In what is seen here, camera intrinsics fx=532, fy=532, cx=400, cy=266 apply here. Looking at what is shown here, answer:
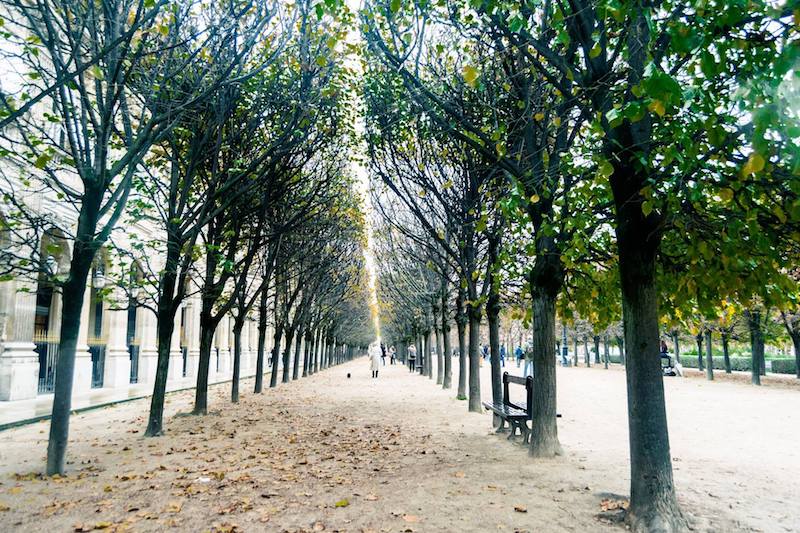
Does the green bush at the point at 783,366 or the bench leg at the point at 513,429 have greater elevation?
the bench leg at the point at 513,429

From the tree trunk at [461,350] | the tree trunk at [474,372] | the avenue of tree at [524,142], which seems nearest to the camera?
the avenue of tree at [524,142]

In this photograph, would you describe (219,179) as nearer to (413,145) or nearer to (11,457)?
(413,145)

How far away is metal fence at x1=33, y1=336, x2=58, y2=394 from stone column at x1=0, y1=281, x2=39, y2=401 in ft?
6.71

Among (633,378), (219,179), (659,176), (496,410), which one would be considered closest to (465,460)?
(496,410)

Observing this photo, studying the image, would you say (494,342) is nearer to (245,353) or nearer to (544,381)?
(544,381)

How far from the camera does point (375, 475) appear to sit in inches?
281

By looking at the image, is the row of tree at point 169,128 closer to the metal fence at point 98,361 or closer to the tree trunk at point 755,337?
the metal fence at point 98,361

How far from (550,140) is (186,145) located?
8164mm

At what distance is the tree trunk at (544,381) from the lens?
7.86m

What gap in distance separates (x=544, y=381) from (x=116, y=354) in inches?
779

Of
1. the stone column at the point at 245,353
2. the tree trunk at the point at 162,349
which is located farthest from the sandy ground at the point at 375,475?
the stone column at the point at 245,353

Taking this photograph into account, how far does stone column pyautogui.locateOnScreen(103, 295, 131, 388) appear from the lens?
21.6m

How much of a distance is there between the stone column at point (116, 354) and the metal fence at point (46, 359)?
2942 millimetres

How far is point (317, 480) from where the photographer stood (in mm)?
6883
